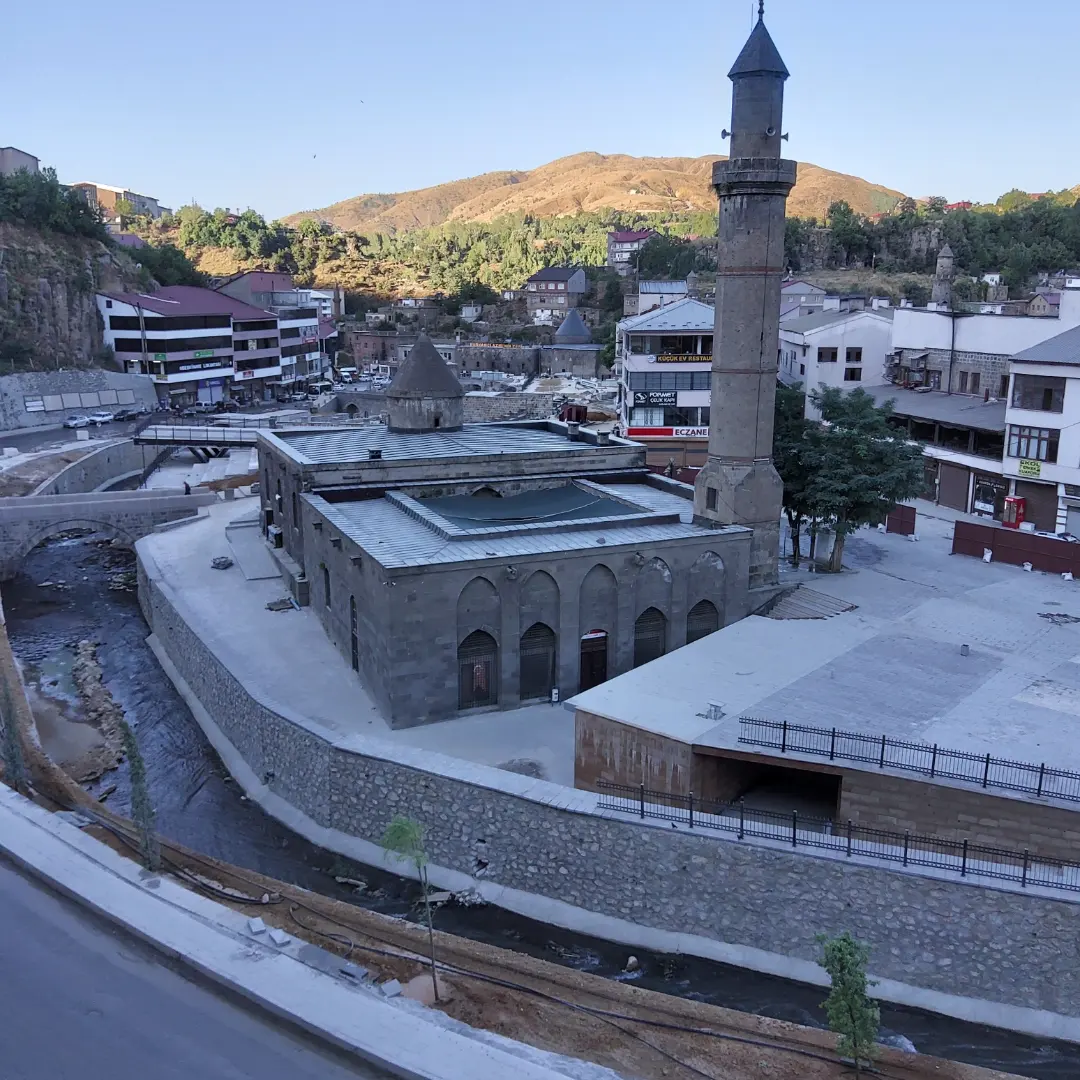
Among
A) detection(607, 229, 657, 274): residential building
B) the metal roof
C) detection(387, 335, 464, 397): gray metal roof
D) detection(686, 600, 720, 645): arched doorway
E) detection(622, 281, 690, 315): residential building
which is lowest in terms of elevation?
detection(686, 600, 720, 645): arched doorway

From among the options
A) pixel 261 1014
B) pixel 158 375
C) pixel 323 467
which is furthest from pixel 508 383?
pixel 261 1014

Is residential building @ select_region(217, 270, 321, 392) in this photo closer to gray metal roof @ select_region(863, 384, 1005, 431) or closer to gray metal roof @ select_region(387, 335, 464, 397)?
gray metal roof @ select_region(387, 335, 464, 397)

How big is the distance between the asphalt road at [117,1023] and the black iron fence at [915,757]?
31.3 feet

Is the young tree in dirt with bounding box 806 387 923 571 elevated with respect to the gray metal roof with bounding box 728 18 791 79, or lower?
lower

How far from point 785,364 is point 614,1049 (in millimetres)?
46904

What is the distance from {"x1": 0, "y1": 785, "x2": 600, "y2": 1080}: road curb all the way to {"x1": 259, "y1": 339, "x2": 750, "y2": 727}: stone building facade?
768cm

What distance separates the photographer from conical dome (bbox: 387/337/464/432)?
3388cm

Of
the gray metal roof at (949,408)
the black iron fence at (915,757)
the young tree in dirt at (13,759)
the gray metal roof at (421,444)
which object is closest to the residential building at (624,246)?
the gray metal roof at (949,408)

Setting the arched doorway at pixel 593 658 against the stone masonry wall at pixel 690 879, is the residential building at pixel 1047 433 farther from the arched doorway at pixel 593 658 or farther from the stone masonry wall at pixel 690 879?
the stone masonry wall at pixel 690 879

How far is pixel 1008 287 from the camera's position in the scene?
273ft

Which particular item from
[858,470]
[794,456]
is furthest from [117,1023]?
[794,456]

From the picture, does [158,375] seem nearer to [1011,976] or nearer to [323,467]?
[323,467]

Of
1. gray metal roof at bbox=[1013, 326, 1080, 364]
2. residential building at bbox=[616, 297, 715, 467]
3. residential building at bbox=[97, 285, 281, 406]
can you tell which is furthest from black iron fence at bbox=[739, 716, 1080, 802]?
residential building at bbox=[97, 285, 281, 406]

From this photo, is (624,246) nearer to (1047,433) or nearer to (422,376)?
(1047,433)
